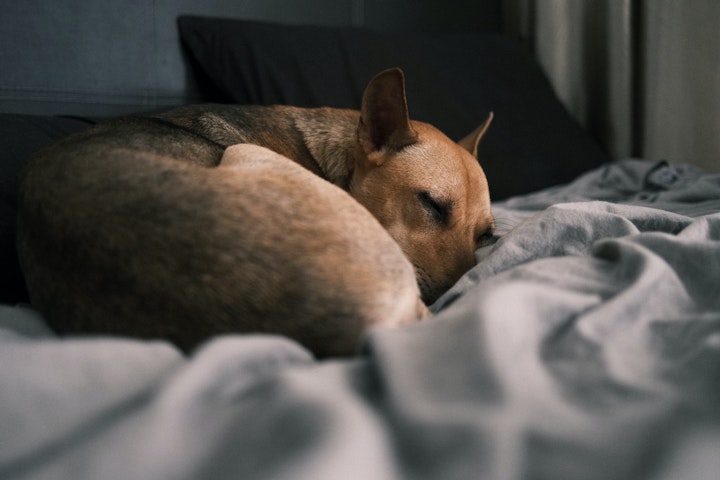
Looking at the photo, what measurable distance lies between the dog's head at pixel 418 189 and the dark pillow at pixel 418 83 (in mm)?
809

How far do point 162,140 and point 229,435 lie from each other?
1.26 metres

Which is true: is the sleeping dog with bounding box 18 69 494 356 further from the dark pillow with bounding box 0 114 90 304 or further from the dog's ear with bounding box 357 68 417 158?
the dog's ear with bounding box 357 68 417 158

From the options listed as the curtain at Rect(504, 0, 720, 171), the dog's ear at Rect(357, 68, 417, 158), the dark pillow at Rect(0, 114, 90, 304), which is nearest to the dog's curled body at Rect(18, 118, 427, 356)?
the dark pillow at Rect(0, 114, 90, 304)

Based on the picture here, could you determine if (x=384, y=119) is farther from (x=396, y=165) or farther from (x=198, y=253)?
(x=198, y=253)

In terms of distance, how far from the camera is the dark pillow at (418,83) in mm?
2680

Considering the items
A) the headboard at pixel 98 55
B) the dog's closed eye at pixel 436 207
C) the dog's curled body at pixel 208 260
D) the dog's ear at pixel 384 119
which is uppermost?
the headboard at pixel 98 55

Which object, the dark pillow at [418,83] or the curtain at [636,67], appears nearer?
the dark pillow at [418,83]

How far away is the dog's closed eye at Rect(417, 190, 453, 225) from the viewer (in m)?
1.82

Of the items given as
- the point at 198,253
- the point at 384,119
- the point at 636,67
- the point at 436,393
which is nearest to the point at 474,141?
the point at 384,119

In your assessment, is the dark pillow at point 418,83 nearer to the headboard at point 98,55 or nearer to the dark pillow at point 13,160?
the headboard at point 98,55

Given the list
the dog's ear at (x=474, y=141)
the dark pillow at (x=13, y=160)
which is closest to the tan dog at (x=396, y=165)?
the dog's ear at (x=474, y=141)

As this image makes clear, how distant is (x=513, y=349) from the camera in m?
0.81

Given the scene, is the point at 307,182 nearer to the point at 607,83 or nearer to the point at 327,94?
the point at 327,94

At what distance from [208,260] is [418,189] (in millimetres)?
1036
